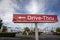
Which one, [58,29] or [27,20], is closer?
[27,20]

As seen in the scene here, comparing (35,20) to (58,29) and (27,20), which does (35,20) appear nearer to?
(27,20)

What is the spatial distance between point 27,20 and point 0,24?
23.2 m

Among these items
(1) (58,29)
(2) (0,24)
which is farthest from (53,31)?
(2) (0,24)

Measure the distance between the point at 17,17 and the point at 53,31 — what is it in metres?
22.0

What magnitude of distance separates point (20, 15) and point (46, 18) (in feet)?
3.44

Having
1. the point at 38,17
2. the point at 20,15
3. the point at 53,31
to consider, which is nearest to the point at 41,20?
the point at 38,17

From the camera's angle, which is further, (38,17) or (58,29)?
(58,29)

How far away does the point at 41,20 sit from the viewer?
568cm

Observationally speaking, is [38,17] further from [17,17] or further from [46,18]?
[17,17]

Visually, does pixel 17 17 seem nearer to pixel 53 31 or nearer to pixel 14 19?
pixel 14 19

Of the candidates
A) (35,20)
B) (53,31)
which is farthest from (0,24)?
(35,20)

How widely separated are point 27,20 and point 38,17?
18.4 inches

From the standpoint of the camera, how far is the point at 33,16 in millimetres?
5637

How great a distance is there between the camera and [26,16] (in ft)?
18.2
